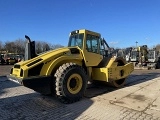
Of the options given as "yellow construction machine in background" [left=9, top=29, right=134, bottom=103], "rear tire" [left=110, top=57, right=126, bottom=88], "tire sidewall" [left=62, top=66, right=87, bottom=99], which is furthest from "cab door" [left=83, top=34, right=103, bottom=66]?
"rear tire" [left=110, top=57, right=126, bottom=88]

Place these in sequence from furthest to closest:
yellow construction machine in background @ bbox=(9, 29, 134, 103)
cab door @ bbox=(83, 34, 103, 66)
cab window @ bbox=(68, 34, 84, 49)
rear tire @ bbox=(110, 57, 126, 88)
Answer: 1. rear tire @ bbox=(110, 57, 126, 88)
2. cab window @ bbox=(68, 34, 84, 49)
3. cab door @ bbox=(83, 34, 103, 66)
4. yellow construction machine in background @ bbox=(9, 29, 134, 103)

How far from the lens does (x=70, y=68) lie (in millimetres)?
7012

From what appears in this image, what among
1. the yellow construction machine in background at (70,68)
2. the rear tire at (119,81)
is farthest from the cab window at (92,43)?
the rear tire at (119,81)

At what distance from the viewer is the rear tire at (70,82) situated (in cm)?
672

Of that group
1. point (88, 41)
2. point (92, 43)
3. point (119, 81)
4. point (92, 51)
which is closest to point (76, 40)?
point (88, 41)

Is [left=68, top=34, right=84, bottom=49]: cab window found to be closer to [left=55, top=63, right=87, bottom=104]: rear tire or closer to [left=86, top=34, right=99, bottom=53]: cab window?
[left=86, top=34, right=99, bottom=53]: cab window

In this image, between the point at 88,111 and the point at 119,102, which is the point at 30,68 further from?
the point at 119,102

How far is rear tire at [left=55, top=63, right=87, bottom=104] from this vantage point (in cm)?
672

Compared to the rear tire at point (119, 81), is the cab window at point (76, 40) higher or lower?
higher

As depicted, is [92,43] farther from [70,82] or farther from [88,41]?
[70,82]

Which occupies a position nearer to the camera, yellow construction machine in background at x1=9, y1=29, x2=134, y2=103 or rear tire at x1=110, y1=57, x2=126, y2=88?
yellow construction machine in background at x1=9, y1=29, x2=134, y2=103

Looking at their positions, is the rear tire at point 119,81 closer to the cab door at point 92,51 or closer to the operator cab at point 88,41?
the operator cab at point 88,41

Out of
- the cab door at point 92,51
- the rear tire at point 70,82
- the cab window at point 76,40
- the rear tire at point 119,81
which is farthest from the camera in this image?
the rear tire at point 119,81

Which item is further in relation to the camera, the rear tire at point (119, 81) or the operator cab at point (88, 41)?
the rear tire at point (119, 81)
